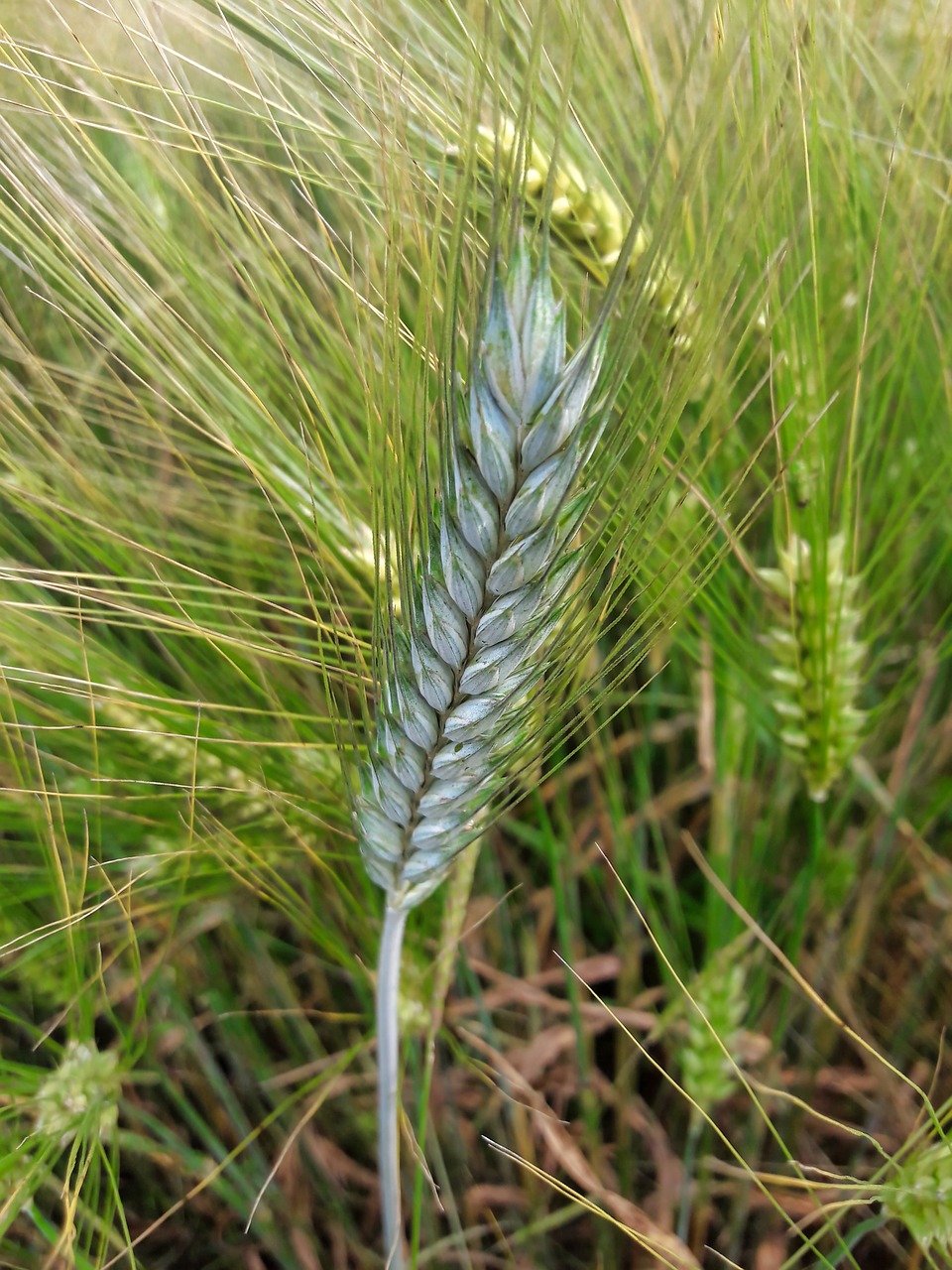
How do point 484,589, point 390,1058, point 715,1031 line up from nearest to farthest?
point 484,589, point 390,1058, point 715,1031

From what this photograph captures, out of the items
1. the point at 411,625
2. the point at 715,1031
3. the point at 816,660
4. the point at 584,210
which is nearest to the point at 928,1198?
the point at 715,1031

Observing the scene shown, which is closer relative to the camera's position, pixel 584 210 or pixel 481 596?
pixel 481 596

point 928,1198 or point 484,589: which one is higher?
point 484,589

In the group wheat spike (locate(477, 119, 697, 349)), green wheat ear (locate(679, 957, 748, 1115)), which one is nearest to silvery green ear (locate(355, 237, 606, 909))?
wheat spike (locate(477, 119, 697, 349))

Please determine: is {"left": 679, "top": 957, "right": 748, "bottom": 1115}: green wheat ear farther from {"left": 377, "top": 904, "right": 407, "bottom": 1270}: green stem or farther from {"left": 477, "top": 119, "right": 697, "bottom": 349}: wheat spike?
{"left": 477, "top": 119, "right": 697, "bottom": 349}: wheat spike

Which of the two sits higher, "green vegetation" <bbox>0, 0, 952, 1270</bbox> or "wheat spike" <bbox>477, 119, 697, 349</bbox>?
"wheat spike" <bbox>477, 119, 697, 349</bbox>

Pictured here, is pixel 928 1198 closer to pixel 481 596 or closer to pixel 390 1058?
pixel 390 1058

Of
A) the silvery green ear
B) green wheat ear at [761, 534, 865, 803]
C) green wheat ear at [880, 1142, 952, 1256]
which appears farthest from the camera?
green wheat ear at [761, 534, 865, 803]
